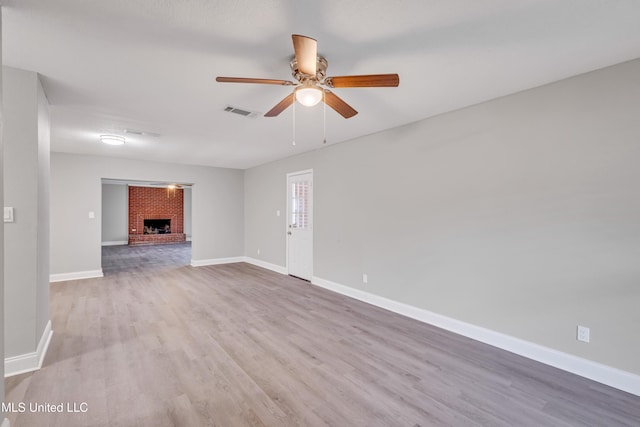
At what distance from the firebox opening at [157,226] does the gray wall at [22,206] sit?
33.5 ft

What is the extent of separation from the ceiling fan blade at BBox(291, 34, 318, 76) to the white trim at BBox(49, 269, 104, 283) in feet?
20.7

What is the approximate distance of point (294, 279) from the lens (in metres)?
5.72

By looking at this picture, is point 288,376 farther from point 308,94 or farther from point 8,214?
point 8,214

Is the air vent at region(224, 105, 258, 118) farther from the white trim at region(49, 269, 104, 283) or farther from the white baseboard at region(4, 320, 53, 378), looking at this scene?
the white trim at region(49, 269, 104, 283)

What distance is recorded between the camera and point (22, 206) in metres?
2.38

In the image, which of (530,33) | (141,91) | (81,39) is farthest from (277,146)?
(530,33)

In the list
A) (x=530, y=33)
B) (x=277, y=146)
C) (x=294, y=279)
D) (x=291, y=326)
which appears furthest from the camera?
(x=294, y=279)

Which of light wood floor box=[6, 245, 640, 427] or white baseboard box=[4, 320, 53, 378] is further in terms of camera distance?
white baseboard box=[4, 320, 53, 378]

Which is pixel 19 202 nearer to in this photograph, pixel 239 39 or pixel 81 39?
pixel 81 39

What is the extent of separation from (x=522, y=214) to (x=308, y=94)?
2.33 m

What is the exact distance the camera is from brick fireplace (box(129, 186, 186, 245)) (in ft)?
37.2

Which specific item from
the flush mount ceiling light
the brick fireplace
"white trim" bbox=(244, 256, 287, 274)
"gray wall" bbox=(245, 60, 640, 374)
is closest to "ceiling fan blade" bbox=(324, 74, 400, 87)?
"gray wall" bbox=(245, 60, 640, 374)

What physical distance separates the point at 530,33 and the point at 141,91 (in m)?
3.25

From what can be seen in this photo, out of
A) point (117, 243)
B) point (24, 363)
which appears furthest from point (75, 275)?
point (117, 243)
